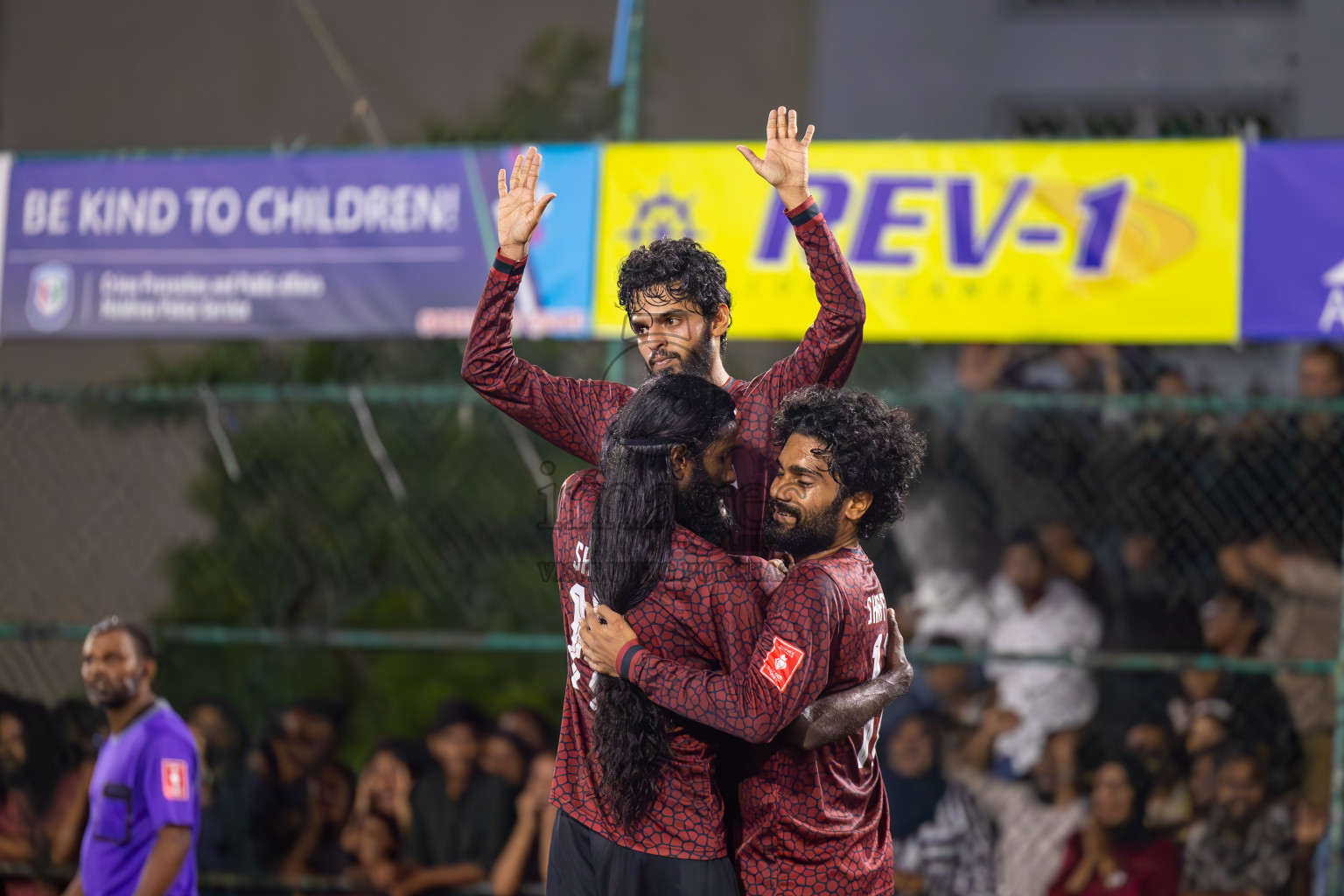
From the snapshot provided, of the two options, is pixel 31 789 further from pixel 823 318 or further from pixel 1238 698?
pixel 1238 698

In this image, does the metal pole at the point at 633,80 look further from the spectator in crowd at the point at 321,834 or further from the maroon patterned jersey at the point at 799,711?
the maroon patterned jersey at the point at 799,711

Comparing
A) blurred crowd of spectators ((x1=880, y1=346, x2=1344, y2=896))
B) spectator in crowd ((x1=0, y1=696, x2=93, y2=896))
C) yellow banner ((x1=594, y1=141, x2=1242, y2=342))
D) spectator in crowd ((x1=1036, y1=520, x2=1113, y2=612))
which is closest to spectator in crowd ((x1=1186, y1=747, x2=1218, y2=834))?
blurred crowd of spectators ((x1=880, y1=346, x2=1344, y2=896))

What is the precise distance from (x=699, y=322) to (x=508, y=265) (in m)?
0.46

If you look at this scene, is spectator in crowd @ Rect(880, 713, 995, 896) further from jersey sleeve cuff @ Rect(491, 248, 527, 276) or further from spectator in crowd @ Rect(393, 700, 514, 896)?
jersey sleeve cuff @ Rect(491, 248, 527, 276)

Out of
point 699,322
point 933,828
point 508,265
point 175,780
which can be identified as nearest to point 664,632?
point 699,322

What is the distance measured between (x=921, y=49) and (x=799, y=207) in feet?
15.5

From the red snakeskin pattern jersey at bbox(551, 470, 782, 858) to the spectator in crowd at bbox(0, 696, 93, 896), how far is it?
12.2 feet

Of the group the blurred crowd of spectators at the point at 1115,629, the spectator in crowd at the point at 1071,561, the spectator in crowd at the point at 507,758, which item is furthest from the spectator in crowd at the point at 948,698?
the spectator in crowd at the point at 507,758

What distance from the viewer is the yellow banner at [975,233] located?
5.42 metres

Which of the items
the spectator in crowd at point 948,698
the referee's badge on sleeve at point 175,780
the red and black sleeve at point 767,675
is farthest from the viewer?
the spectator in crowd at point 948,698

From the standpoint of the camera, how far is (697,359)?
124 inches

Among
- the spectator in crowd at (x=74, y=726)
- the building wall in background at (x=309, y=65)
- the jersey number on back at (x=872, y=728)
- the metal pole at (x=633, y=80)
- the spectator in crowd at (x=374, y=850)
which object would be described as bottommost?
the spectator in crowd at (x=374, y=850)

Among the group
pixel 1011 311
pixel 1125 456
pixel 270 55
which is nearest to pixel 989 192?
pixel 1011 311

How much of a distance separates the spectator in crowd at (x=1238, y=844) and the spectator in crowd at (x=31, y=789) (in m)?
4.57
